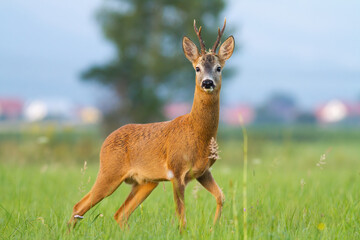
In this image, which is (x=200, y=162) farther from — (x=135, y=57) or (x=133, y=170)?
(x=135, y=57)

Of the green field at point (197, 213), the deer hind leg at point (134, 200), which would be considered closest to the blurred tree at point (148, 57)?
the green field at point (197, 213)

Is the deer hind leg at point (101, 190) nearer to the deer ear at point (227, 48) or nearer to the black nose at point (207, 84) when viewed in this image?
the black nose at point (207, 84)

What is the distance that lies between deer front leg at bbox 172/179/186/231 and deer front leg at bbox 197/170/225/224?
0.34 metres

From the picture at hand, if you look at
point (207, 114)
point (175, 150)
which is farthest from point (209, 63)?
point (175, 150)

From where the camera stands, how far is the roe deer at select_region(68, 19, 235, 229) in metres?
4.89

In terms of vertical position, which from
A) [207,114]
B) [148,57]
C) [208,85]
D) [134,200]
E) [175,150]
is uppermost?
[148,57]

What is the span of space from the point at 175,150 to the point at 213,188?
1.99 ft

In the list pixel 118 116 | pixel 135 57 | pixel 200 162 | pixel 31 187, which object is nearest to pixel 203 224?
pixel 200 162

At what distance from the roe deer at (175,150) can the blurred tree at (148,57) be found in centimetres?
1832

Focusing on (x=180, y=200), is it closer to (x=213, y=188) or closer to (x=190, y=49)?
(x=213, y=188)

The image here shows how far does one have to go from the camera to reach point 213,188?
5.08 metres

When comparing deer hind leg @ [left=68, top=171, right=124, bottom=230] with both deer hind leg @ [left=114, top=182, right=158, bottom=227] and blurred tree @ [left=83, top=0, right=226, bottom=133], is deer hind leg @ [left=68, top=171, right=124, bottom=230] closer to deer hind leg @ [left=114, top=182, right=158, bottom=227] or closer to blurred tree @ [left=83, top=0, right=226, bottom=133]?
deer hind leg @ [left=114, top=182, right=158, bottom=227]

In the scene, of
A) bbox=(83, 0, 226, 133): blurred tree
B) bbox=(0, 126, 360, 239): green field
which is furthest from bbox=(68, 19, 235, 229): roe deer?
bbox=(83, 0, 226, 133): blurred tree

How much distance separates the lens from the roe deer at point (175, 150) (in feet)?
16.0
